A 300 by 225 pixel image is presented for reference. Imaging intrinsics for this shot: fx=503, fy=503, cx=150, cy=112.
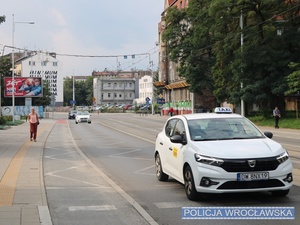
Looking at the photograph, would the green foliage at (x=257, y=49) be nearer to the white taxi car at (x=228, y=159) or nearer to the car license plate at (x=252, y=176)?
the white taxi car at (x=228, y=159)

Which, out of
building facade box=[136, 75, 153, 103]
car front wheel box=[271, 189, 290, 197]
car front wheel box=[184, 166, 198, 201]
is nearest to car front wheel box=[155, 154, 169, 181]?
car front wheel box=[184, 166, 198, 201]

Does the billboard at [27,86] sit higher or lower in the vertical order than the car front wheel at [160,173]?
higher

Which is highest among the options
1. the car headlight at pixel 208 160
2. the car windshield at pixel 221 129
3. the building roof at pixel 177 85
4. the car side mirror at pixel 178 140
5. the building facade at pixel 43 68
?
Result: the building facade at pixel 43 68

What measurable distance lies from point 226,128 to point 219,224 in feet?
9.48

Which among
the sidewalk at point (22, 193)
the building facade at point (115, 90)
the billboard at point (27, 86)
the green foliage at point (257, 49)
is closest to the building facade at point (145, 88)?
the building facade at point (115, 90)

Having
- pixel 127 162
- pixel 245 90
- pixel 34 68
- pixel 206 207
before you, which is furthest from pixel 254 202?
pixel 34 68

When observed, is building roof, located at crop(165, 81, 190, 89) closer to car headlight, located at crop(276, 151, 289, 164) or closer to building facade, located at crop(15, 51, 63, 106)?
building facade, located at crop(15, 51, 63, 106)

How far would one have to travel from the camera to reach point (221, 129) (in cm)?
959

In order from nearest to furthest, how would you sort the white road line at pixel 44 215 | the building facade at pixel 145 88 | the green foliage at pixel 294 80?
the white road line at pixel 44 215, the green foliage at pixel 294 80, the building facade at pixel 145 88

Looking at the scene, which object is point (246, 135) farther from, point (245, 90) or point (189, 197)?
point (245, 90)

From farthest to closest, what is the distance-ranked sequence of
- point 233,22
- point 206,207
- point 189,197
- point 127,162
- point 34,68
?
1. point 34,68
2. point 233,22
3. point 127,162
4. point 189,197
5. point 206,207

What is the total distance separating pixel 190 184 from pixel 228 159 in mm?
981

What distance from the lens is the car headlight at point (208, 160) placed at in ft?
26.8

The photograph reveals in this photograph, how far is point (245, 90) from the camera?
43.8 meters
